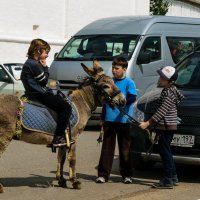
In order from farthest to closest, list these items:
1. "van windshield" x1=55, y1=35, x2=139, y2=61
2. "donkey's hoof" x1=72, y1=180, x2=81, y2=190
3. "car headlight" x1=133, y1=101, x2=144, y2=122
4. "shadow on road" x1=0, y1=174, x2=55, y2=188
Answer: "van windshield" x1=55, y1=35, x2=139, y2=61 < "car headlight" x1=133, y1=101, x2=144, y2=122 < "shadow on road" x1=0, y1=174, x2=55, y2=188 < "donkey's hoof" x1=72, y1=180, x2=81, y2=190

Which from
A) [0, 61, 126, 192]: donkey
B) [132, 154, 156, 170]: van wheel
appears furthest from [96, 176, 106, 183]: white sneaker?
[132, 154, 156, 170]: van wheel

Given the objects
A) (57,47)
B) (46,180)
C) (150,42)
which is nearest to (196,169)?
(46,180)

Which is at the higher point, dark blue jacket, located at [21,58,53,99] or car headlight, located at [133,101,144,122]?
dark blue jacket, located at [21,58,53,99]

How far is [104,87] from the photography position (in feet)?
29.9

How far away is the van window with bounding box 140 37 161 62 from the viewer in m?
16.9

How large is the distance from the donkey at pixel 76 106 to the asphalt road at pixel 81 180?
0.30 meters

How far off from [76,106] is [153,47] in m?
8.31

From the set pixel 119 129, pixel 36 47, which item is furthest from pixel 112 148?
pixel 36 47

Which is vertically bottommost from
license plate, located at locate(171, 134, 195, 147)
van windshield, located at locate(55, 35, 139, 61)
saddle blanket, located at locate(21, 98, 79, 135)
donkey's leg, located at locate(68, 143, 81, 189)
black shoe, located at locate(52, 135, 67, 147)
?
donkey's leg, located at locate(68, 143, 81, 189)

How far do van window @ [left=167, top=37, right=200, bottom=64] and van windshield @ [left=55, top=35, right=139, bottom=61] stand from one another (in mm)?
1453

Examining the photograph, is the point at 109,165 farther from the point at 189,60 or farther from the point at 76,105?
the point at 189,60

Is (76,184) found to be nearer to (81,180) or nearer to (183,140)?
(81,180)

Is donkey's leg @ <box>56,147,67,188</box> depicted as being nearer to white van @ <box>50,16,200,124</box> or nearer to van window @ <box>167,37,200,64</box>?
white van @ <box>50,16,200,124</box>

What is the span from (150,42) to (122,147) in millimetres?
7734
